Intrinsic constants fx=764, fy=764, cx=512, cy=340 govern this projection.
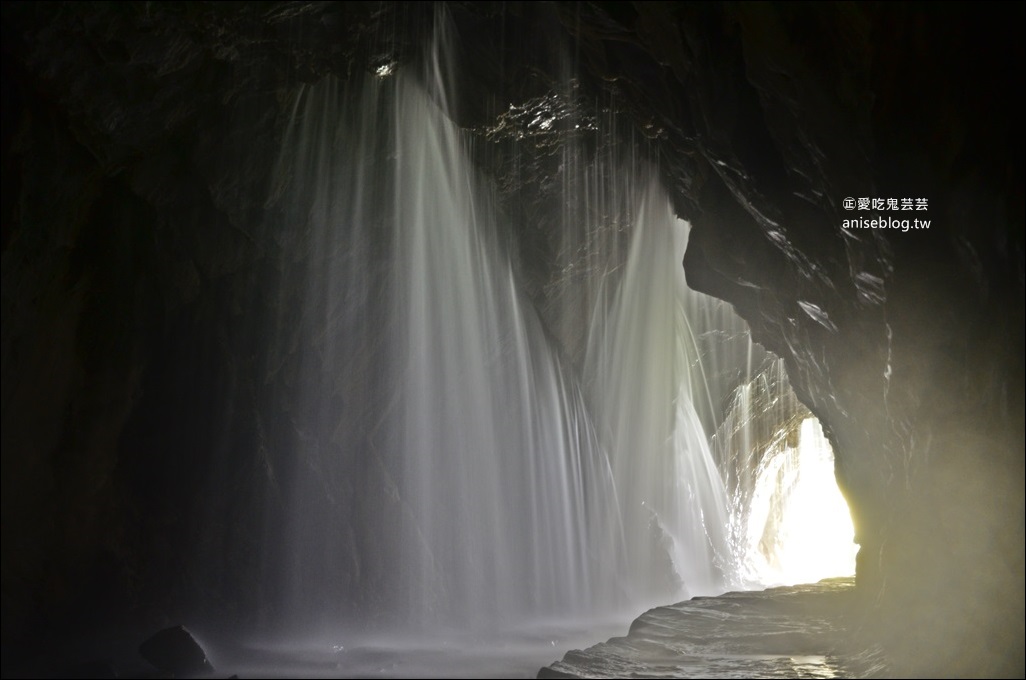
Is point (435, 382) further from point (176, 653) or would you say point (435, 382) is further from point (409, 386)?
point (176, 653)

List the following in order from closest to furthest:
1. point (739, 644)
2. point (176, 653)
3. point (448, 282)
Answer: point (176, 653)
point (739, 644)
point (448, 282)

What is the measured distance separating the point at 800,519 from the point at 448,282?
26.3 m

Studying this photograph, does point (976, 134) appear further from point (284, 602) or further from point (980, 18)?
point (284, 602)

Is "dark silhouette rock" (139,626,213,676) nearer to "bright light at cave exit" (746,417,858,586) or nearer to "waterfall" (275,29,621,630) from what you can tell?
"waterfall" (275,29,621,630)

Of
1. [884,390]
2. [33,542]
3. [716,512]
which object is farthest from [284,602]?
[716,512]

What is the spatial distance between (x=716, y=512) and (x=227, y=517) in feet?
55.3

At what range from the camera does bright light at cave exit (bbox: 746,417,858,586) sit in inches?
1125

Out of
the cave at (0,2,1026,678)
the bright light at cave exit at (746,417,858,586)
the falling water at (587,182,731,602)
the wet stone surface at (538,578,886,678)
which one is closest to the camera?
the cave at (0,2,1026,678)

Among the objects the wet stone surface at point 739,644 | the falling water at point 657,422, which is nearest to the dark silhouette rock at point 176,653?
the wet stone surface at point 739,644

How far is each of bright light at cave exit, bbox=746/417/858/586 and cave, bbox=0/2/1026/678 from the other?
46.2 feet

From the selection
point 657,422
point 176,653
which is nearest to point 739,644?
point 176,653

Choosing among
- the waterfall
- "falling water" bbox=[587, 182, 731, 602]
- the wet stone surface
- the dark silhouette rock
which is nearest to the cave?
the waterfall

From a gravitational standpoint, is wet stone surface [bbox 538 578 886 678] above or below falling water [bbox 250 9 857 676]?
below

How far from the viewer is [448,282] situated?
1456 centimetres
